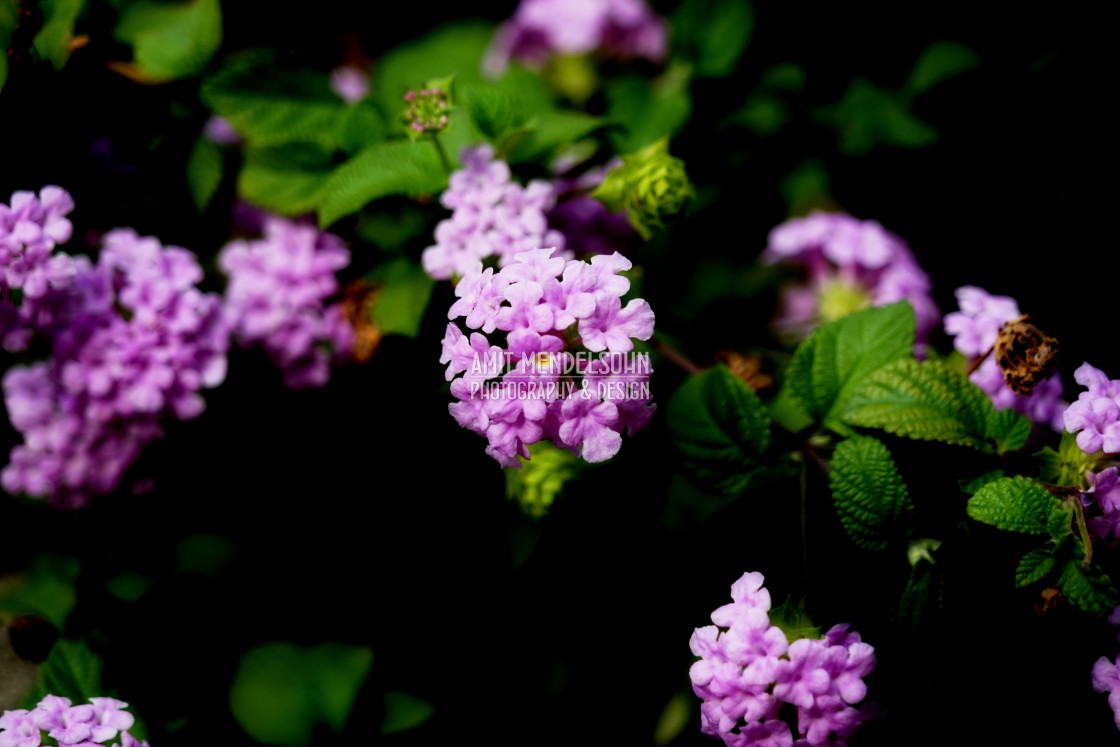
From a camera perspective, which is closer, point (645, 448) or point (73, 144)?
point (645, 448)

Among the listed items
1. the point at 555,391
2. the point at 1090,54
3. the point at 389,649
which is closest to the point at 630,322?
the point at 555,391

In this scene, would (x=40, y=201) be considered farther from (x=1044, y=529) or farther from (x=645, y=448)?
(x=1044, y=529)

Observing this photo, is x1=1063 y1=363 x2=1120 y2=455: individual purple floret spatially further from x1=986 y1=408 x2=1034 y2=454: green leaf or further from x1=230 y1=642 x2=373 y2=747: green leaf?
x1=230 y1=642 x2=373 y2=747: green leaf

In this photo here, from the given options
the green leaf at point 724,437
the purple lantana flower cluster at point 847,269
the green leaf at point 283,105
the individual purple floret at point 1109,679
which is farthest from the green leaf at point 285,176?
the individual purple floret at point 1109,679

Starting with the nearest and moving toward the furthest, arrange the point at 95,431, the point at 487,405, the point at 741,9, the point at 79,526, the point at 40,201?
the point at 487,405
the point at 40,201
the point at 95,431
the point at 79,526
the point at 741,9

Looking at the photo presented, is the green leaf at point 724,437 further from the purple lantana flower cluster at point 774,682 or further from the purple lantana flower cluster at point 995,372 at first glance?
the purple lantana flower cluster at point 995,372

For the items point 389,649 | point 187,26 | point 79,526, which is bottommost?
point 389,649

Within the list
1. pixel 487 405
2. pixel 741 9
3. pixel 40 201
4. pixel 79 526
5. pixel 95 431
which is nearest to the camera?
pixel 487 405
